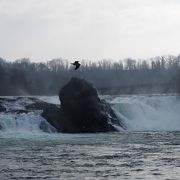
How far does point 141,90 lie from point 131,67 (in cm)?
6424

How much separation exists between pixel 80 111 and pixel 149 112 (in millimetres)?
15689

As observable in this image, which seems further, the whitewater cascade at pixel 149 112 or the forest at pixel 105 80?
the forest at pixel 105 80

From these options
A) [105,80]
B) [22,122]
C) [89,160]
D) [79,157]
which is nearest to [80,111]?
[22,122]

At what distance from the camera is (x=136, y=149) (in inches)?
1401

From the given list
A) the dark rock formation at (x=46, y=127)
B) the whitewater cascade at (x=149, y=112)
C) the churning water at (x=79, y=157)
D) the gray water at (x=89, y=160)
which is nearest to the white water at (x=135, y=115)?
the whitewater cascade at (x=149, y=112)

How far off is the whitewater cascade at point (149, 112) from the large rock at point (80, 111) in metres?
6.39

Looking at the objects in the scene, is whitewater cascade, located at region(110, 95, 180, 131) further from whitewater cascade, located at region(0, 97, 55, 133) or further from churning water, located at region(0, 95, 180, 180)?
churning water, located at region(0, 95, 180, 180)

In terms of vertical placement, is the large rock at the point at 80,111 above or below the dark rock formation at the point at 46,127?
above

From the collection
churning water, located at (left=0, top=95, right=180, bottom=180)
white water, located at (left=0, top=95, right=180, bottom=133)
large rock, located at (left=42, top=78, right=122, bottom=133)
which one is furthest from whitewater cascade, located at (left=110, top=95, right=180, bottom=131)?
churning water, located at (left=0, top=95, right=180, bottom=180)

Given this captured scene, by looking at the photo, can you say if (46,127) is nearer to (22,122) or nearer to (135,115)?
(22,122)

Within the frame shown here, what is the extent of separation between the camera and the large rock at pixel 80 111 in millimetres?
56531

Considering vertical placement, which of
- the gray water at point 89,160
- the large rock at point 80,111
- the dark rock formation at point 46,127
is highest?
the large rock at point 80,111

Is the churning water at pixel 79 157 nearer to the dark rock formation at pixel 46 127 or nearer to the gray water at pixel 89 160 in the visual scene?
the gray water at pixel 89 160

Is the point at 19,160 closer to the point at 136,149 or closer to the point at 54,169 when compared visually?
the point at 54,169
